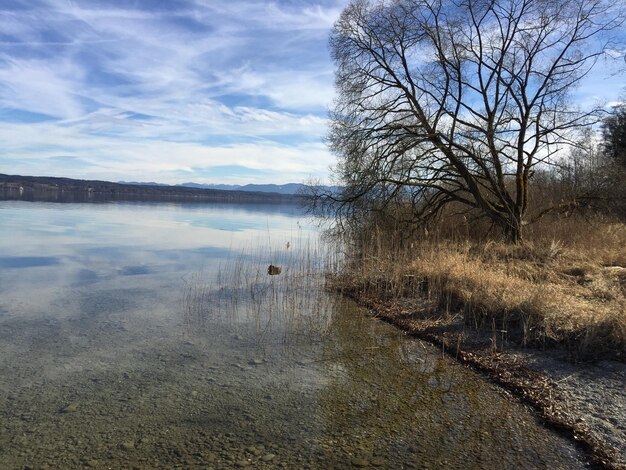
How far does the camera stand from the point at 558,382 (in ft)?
18.2

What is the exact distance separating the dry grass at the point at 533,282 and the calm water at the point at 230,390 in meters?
1.46

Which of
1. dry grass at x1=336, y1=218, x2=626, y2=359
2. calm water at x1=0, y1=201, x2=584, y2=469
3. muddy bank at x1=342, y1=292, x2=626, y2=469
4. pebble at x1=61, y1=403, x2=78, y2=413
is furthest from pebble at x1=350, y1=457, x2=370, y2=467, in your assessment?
dry grass at x1=336, y1=218, x2=626, y2=359

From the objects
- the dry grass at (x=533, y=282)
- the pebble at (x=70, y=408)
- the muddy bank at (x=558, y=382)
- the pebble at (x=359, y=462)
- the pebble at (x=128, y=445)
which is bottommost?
the pebble at (x=359, y=462)

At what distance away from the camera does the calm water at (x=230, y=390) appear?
401cm

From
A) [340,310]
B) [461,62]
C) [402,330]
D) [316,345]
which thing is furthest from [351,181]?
[316,345]

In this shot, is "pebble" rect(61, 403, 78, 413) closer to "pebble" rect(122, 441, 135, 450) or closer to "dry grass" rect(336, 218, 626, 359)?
"pebble" rect(122, 441, 135, 450)

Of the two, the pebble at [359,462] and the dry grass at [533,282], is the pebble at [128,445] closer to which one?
the pebble at [359,462]

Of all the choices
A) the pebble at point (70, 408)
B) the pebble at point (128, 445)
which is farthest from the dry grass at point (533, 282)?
the pebble at point (70, 408)

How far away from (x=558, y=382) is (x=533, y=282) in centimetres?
441

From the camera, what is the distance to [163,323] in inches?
305

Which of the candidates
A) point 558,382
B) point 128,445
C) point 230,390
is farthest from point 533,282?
point 128,445

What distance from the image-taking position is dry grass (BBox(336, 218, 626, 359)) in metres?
6.70

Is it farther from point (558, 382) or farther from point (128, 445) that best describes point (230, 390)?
point (558, 382)

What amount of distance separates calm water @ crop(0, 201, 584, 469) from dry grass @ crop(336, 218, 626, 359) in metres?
1.46
